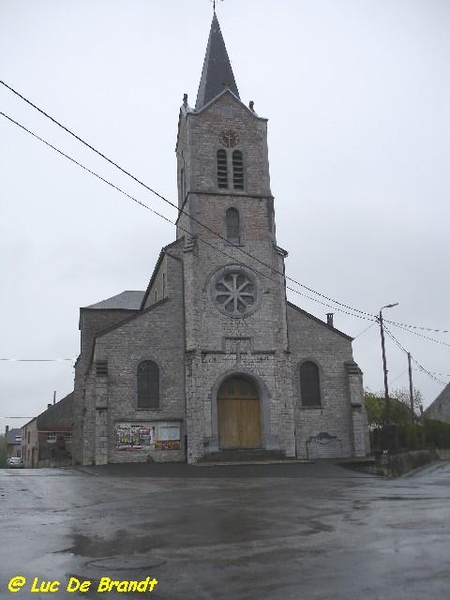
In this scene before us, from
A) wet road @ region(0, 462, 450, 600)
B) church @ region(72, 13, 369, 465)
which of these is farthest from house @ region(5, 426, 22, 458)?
wet road @ region(0, 462, 450, 600)

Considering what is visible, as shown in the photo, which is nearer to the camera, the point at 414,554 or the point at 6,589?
the point at 6,589

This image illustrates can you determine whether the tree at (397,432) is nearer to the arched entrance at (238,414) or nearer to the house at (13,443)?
the arched entrance at (238,414)

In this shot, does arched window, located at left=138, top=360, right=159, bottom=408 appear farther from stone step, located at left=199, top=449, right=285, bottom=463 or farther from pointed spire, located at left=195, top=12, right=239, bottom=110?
pointed spire, located at left=195, top=12, right=239, bottom=110

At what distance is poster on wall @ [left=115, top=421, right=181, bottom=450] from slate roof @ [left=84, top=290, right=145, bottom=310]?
15.2 meters

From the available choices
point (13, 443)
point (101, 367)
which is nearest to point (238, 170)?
point (101, 367)

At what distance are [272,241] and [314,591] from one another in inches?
1028

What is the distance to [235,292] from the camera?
96.0ft

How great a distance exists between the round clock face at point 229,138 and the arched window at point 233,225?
3709 mm

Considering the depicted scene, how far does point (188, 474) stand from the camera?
2112 cm

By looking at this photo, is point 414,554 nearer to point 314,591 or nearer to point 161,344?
point 314,591

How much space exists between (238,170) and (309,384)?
11404mm

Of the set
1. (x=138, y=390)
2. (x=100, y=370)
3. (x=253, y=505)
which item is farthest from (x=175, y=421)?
(x=253, y=505)

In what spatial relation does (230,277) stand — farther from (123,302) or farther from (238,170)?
(123,302)

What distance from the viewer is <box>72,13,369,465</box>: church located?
27141 millimetres
